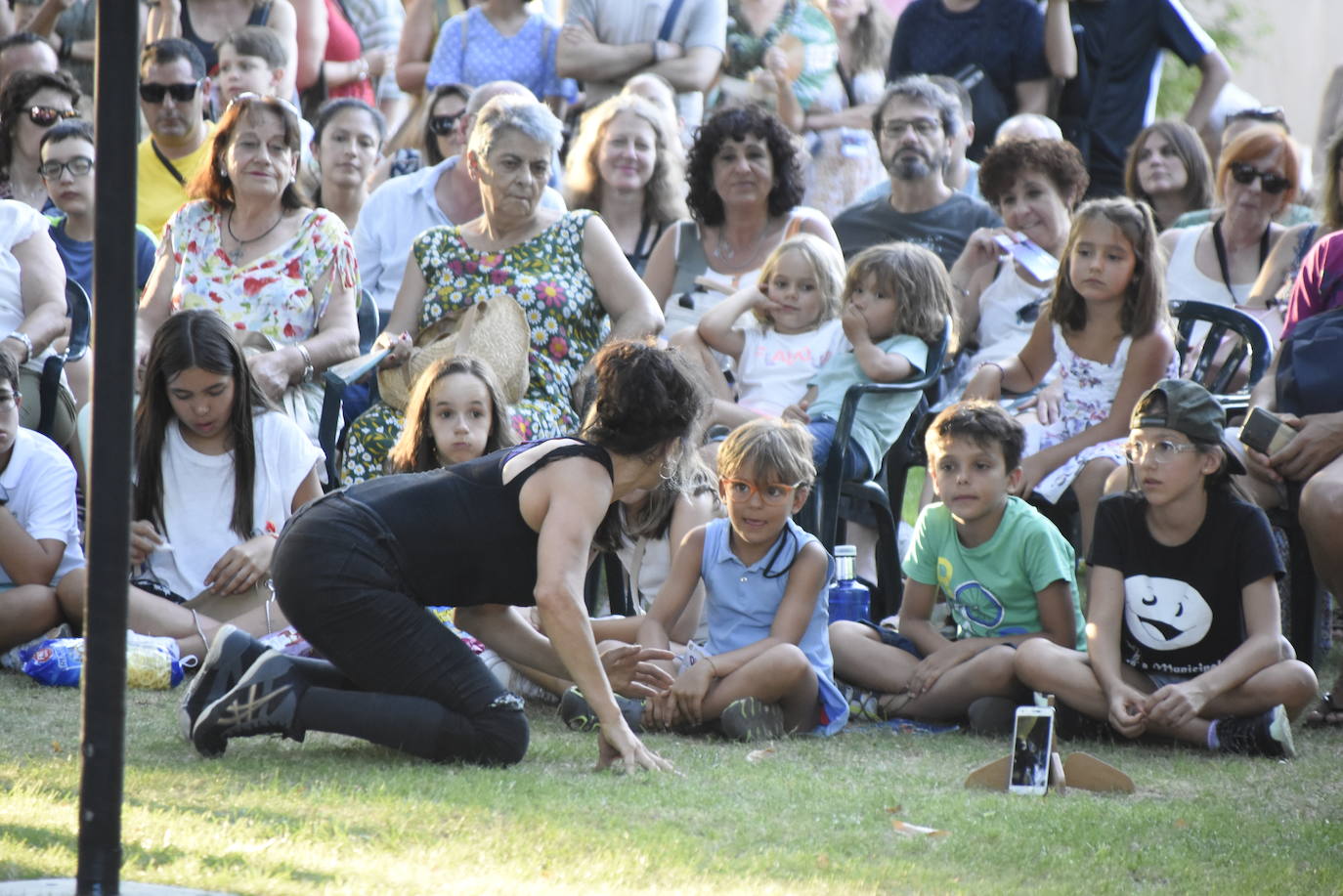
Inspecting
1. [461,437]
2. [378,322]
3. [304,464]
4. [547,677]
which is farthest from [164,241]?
[547,677]

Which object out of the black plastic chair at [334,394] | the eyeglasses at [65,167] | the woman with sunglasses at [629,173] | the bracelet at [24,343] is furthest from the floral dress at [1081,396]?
the eyeglasses at [65,167]

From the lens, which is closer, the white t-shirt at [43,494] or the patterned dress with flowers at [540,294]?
the white t-shirt at [43,494]

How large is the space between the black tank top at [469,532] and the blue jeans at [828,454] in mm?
1842

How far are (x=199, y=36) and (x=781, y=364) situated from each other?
4.11 m

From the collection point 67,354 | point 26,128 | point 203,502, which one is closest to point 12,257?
point 67,354

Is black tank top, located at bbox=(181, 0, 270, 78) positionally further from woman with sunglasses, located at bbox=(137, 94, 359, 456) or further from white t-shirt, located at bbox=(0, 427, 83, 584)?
white t-shirt, located at bbox=(0, 427, 83, 584)

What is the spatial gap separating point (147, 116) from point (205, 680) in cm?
421

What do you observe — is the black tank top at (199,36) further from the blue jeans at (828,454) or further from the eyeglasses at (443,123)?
the blue jeans at (828,454)

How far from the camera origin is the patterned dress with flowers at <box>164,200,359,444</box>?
5.93 metres

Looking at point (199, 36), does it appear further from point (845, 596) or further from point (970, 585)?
point (970, 585)

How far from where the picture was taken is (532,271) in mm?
5949

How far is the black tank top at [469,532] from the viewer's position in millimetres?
3883

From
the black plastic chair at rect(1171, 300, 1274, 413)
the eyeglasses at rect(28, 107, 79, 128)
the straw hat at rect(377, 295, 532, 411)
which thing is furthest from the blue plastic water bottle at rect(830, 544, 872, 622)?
the eyeglasses at rect(28, 107, 79, 128)

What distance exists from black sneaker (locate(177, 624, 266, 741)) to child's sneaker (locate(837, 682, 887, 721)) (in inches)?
67.4
